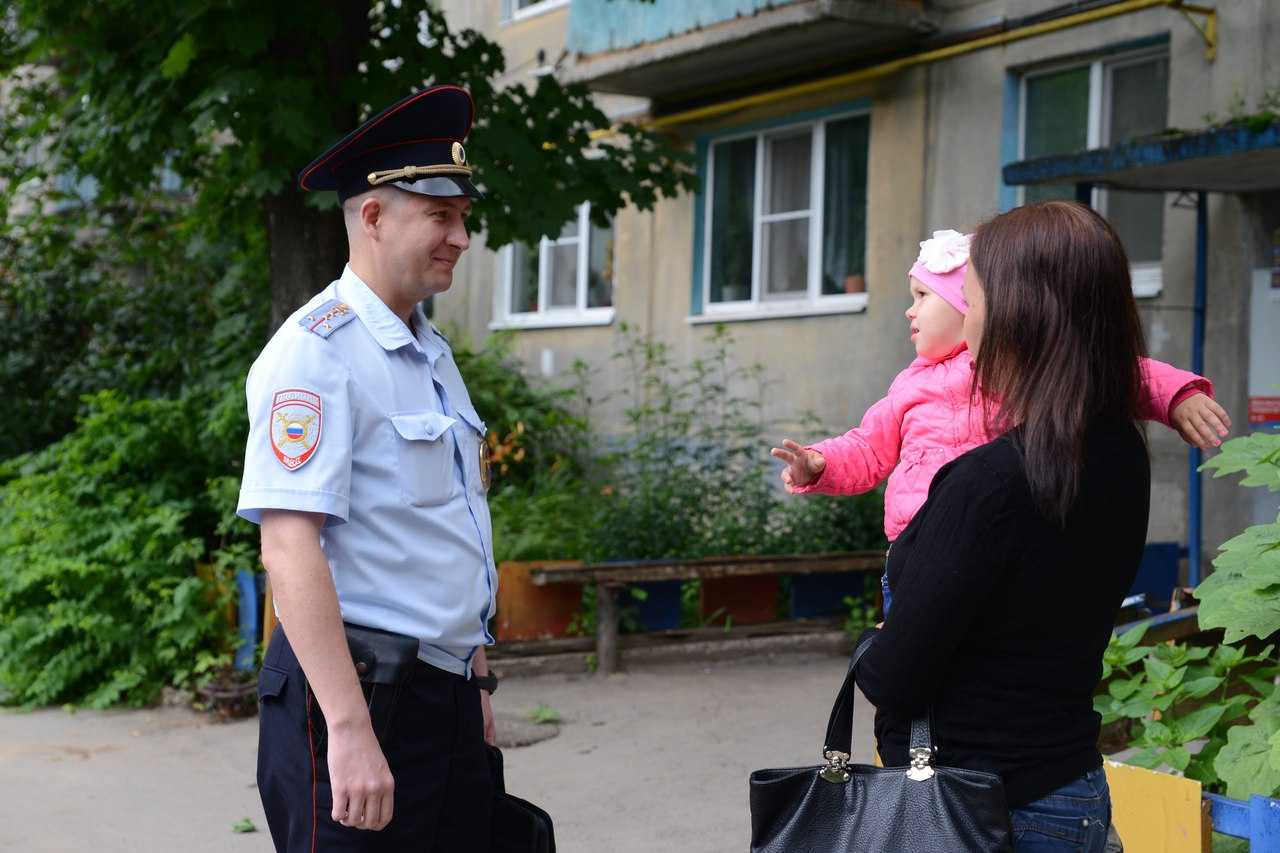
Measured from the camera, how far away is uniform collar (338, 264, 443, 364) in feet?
8.43

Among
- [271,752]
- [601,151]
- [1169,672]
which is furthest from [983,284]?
[601,151]

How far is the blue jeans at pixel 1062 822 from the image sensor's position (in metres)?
2.08

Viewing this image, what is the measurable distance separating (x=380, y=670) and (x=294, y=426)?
0.43 metres

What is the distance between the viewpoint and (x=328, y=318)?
2.52m

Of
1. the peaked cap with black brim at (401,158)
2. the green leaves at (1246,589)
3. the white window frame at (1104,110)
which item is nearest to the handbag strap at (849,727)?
the peaked cap with black brim at (401,158)

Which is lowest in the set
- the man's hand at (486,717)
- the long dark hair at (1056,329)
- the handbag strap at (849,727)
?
the man's hand at (486,717)

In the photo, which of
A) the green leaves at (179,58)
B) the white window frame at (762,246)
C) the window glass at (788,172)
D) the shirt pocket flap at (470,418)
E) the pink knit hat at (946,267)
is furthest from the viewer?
the window glass at (788,172)

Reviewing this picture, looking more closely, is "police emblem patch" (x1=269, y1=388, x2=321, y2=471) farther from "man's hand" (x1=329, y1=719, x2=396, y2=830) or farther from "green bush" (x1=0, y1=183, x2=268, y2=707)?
"green bush" (x1=0, y1=183, x2=268, y2=707)

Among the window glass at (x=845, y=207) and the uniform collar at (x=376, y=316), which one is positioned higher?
the window glass at (x=845, y=207)

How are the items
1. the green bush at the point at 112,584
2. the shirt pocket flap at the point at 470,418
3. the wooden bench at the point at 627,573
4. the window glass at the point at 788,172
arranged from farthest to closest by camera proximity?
the window glass at the point at 788,172
the wooden bench at the point at 627,573
the green bush at the point at 112,584
the shirt pocket flap at the point at 470,418

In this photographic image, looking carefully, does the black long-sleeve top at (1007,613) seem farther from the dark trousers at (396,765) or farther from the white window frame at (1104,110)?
the white window frame at (1104,110)

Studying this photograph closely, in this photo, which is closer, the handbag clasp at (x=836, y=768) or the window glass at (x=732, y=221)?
the handbag clasp at (x=836, y=768)

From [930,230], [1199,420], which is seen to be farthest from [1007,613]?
[930,230]

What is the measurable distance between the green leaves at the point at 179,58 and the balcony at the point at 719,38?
4.37 meters
